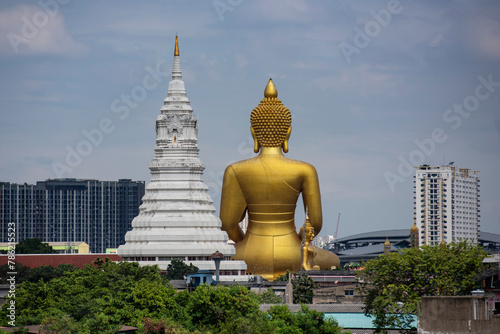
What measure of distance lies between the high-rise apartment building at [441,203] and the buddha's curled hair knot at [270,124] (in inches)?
3395

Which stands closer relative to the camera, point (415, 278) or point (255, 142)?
point (415, 278)

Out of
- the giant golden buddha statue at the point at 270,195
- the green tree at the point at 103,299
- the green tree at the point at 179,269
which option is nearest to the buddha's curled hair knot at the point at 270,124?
the giant golden buddha statue at the point at 270,195

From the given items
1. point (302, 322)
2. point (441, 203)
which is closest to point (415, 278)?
point (302, 322)

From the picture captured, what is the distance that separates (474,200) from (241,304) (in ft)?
446

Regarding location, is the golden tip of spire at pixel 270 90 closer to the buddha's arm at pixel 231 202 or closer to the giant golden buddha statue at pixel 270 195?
the giant golden buddha statue at pixel 270 195

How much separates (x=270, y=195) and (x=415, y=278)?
3786 cm

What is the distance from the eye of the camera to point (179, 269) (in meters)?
91.8

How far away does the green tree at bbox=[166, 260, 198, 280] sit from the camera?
90.4 m

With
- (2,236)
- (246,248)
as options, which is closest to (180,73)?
(246,248)

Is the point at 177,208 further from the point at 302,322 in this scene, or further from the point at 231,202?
the point at 302,322

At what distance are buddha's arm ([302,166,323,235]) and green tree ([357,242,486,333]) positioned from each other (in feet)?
117

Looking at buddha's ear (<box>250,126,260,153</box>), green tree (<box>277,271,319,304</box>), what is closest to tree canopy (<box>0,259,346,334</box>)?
green tree (<box>277,271,319,304</box>)

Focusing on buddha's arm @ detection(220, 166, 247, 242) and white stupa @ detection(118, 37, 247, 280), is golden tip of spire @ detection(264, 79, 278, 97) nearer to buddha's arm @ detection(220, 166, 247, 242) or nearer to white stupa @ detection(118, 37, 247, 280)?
white stupa @ detection(118, 37, 247, 280)

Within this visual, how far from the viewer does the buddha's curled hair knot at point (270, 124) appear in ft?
315
